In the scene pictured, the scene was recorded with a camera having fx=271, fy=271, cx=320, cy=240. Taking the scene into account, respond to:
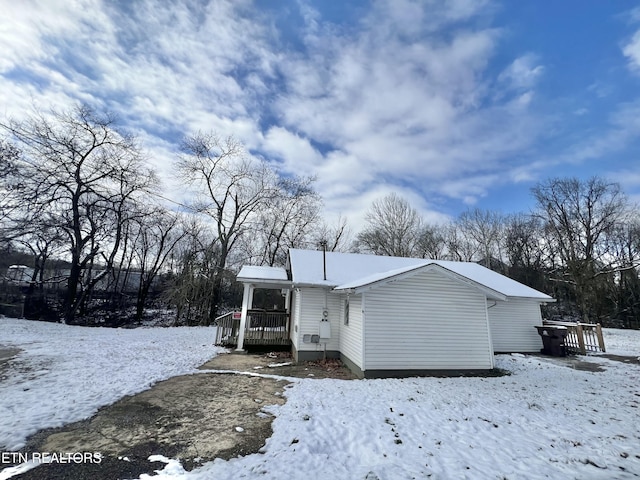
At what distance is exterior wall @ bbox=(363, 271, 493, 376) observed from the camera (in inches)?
302

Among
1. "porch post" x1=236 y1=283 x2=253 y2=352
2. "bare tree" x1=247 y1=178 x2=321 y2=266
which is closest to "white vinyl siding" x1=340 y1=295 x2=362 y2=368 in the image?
"porch post" x1=236 y1=283 x2=253 y2=352

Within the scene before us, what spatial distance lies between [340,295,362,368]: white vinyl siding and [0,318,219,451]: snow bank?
187 inches

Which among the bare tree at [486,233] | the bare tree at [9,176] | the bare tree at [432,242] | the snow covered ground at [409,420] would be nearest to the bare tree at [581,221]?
the bare tree at [486,233]

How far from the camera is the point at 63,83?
8.40m

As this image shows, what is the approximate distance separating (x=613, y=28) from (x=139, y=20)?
1359cm

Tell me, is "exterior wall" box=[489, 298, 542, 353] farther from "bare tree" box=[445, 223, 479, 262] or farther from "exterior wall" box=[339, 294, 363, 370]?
"bare tree" box=[445, 223, 479, 262]

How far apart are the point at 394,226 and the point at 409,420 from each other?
23.9 m

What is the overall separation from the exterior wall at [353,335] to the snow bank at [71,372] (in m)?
4.73

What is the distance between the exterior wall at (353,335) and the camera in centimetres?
793

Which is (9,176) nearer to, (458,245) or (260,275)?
(260,275)

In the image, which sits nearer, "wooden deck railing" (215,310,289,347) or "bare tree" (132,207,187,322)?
"wooden deck railing" (215,310,289,347)

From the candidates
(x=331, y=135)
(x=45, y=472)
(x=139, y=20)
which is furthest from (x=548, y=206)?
(x=45, y=472)

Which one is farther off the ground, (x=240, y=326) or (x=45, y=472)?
(x=240, y=326)

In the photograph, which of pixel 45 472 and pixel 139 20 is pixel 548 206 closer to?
pixel 139 20
